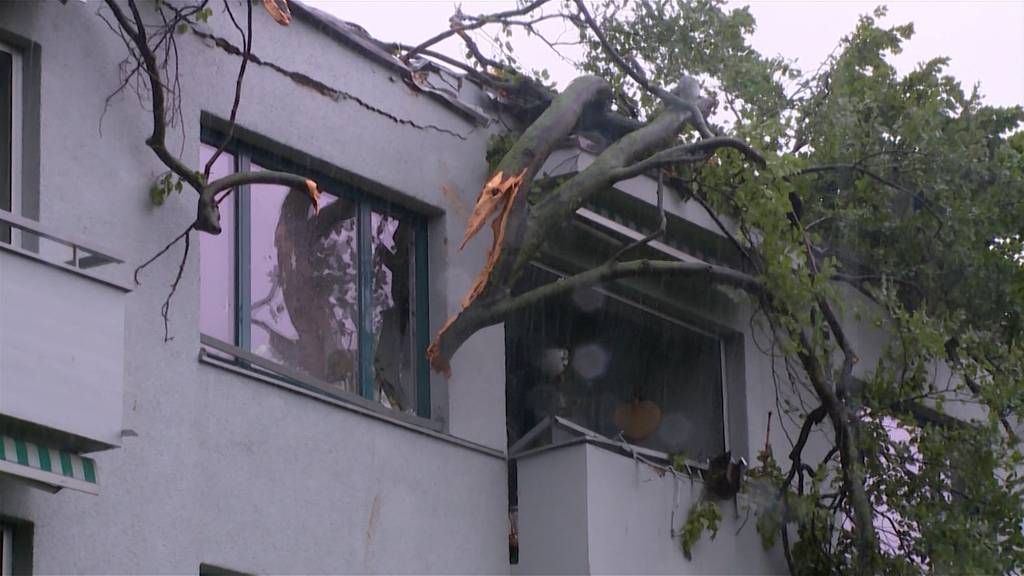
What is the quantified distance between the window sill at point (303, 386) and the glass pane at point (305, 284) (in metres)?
0.15

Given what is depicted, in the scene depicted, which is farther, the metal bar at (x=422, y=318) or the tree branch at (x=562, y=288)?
the metal bar at (x=422, y=318)

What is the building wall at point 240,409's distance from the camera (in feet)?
27.5

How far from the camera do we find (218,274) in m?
9.71

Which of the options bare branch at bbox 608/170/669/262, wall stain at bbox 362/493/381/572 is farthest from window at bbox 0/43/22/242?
bare branch at bbox 608/170/669/262

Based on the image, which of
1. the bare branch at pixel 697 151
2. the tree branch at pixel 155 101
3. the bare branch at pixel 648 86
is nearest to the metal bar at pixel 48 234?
the tree branch at pixel 155 101

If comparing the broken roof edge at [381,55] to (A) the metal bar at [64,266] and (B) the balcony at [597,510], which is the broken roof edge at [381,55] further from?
(A) the metal bar at [64,266]

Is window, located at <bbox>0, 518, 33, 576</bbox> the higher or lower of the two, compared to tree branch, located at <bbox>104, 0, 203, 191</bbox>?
lower

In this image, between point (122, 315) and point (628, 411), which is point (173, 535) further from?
point (628, 411)

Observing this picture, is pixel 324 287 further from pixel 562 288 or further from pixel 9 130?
pixel 9 130

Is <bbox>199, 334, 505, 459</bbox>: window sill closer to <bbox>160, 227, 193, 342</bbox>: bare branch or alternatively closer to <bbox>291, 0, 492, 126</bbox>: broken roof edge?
<bbox>160, 227, 193, 342</bbox>: bare branch

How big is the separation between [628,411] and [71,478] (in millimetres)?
7021

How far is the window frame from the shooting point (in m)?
8.34

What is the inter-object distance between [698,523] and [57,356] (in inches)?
208

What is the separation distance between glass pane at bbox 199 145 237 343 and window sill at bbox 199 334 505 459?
158mm
